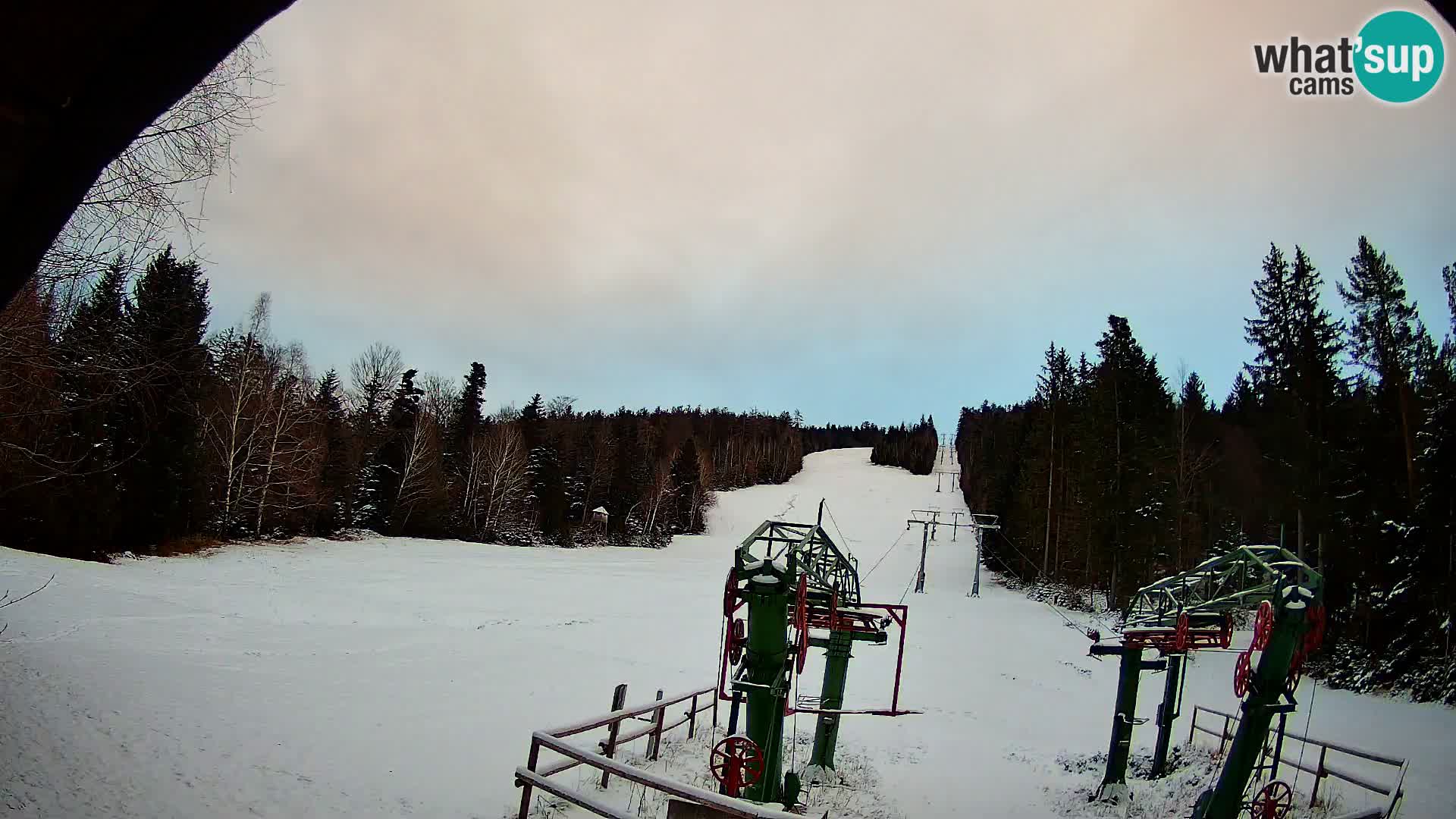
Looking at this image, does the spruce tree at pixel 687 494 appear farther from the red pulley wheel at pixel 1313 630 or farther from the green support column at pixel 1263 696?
the red pulley wheel at pixel 1313 630

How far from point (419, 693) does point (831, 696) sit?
891 cm

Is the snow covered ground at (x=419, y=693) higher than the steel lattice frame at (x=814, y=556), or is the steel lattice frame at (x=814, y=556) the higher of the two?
the steel lattice frame at (x=814, y=556)

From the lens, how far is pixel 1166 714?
13.1m

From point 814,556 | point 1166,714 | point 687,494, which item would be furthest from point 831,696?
point 687,494

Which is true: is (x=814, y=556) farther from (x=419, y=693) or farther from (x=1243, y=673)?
(x=419, y=693)

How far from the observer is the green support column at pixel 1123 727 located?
42.7 feet

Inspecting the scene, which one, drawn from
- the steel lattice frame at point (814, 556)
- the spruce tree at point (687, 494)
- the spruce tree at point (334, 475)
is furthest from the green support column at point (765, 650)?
the spruce tree at point (687, 494)

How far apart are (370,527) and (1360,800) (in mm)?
46740

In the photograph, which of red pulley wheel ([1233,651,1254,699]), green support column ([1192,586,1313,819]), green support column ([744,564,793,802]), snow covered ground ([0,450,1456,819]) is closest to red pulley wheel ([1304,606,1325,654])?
green support column ([1192,586,1313,819])

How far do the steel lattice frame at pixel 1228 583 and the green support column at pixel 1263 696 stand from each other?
0.96 feet

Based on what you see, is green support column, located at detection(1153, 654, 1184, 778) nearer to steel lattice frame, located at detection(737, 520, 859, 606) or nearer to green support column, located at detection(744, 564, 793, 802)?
steel lattice frame, located at detection(737, 520, 859, 606)

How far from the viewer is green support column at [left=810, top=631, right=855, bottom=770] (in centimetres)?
1359

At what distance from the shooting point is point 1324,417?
22.8 meters

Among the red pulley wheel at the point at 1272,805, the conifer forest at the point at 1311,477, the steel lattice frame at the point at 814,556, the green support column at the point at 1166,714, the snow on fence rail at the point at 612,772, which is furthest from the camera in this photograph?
the conifer forest at the point at 1311,477
